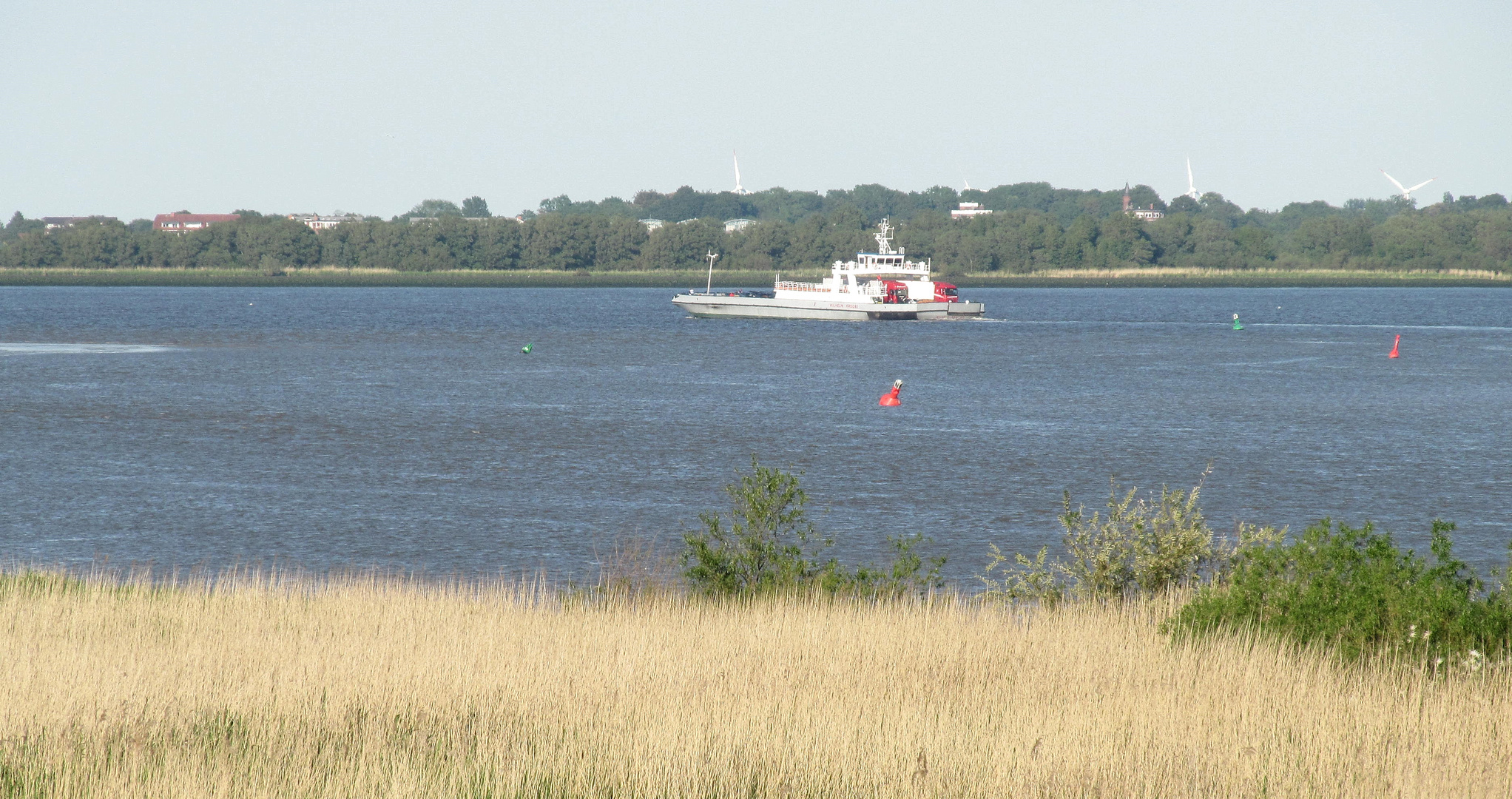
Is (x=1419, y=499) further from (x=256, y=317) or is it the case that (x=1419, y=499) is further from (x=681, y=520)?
(x=256, y=317)

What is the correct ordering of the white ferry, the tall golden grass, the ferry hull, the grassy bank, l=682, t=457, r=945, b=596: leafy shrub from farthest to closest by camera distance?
the grassy bank
the white ferry
the ferry hull
l=682, t=457, r=945, b=596: leafy shrub
the tall golden grass

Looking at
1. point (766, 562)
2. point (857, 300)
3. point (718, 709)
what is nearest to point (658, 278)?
point (857, 300)

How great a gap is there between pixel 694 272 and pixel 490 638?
18117 cm

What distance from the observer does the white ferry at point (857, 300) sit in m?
86.5

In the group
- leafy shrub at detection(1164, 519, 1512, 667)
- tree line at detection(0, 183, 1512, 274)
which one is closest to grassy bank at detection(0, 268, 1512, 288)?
tree line at detection(0, 183, 1512, 274)

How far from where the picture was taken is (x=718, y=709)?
8289 mm

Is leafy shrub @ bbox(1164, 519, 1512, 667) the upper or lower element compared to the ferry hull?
upper

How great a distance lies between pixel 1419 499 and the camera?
23.3m

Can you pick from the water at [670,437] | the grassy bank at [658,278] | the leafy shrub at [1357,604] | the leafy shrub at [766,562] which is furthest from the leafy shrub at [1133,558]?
the grassy bank at [658,278]

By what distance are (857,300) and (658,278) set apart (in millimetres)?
102706

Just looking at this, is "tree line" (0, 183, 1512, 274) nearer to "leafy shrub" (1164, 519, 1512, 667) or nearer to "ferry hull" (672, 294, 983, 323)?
"ferry hull" (672, 294, 983, 323)

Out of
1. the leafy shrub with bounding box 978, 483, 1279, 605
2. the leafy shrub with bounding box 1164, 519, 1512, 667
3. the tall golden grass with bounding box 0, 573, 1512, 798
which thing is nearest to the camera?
the tall golden grass with bounding box 0, 573, 1512, 798

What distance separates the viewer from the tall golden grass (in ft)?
23.7

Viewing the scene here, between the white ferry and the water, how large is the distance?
1184cm
